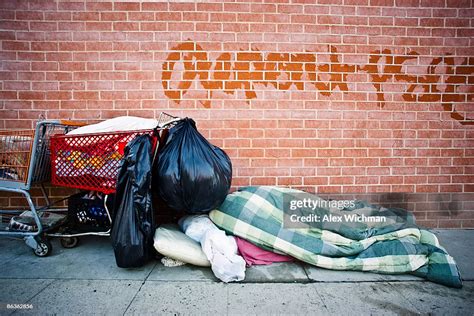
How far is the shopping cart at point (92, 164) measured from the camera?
7.19 feet

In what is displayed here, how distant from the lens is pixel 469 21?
2.90 metres

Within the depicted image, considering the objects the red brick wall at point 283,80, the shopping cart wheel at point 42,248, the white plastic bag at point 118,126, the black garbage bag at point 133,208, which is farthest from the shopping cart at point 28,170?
the black garbage bag at point 133,208

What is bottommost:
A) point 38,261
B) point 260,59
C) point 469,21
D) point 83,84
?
point 38,261

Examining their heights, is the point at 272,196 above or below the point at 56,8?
below

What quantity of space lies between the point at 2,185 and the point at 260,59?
267cm

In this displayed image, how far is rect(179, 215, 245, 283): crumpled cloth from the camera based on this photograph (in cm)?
194

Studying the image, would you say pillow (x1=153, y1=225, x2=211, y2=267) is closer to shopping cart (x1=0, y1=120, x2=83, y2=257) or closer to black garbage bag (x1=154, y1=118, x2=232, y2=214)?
black garbage bag (x1=154, y1=118, x2=232, y2=214)

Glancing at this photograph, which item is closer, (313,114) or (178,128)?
(178,128)

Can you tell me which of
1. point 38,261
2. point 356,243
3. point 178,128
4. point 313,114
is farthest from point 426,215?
point 38,261

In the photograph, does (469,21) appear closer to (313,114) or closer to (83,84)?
(313,114)

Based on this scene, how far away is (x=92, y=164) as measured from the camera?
7.29 ft

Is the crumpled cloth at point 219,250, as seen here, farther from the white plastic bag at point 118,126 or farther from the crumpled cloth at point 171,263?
the white plastic bag at point 118,126

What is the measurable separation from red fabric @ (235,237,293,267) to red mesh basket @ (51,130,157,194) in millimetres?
1117

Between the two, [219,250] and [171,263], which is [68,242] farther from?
[219,250]
